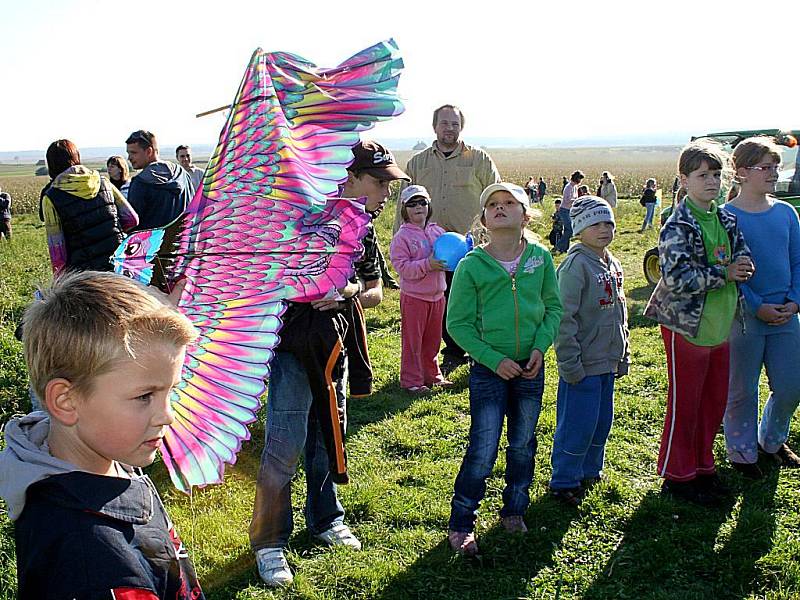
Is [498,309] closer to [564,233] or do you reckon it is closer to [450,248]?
[450,248]

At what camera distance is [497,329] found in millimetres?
3748

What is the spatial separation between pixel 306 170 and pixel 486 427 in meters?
2.05

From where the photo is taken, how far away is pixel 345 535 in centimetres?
389

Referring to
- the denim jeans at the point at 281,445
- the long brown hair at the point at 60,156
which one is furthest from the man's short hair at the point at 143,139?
the denim jeans at the point at 281,445

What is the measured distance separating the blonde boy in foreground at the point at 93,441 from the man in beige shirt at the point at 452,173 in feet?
17.1

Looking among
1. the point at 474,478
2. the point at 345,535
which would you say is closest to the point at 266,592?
the point at 345,535

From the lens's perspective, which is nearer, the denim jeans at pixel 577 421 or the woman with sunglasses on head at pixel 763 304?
the denim jeans at pixel 577 421

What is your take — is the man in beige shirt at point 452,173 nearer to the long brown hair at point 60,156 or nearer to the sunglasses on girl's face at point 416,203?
the sunglasses on girl's face at point 416,203

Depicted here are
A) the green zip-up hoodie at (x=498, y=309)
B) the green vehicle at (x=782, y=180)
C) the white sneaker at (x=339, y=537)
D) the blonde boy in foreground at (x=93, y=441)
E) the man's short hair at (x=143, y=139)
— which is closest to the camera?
the blonde boy in foreground at (x=93, y=441)

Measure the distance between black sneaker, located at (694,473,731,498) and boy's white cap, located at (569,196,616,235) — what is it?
160 cm

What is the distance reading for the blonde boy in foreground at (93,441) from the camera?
1.41m

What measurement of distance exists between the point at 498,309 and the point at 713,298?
4.29 feet

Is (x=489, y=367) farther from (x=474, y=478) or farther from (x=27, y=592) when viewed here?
(x=27, y=592)

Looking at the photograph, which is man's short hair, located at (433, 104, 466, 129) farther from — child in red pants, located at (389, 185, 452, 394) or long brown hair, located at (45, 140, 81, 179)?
long brown hair, located at (45, 140, 81, 179)
